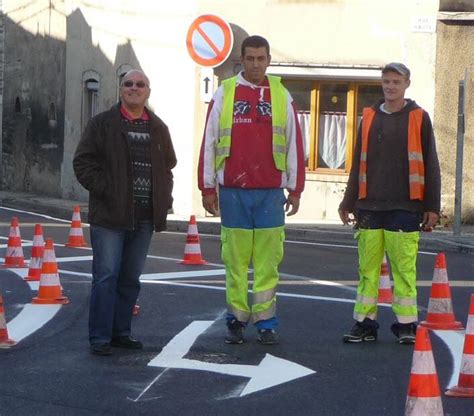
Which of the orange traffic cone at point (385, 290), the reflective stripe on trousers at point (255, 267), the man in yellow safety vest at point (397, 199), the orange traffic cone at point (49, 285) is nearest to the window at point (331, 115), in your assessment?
the orange traffic cone at point (385, 290)

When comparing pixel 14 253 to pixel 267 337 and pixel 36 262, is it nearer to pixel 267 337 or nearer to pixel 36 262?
pixel 36 262

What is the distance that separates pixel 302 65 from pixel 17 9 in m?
11.1

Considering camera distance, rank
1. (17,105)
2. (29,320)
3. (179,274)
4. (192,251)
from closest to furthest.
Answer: (29,320)
(179,274)
(192,251)
(17,105)

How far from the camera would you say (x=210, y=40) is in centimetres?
2319

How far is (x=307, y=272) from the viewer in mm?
14328

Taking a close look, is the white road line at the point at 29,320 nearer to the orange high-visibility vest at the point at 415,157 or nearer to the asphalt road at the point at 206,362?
the asphalt road at the point at 206,362

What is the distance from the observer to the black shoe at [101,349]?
28.8 ft

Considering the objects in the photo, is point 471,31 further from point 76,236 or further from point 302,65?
point 76,236

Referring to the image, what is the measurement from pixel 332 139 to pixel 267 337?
14.9 m

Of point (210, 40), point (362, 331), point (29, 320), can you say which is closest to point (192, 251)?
point (29, 320)

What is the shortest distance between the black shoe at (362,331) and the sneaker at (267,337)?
0.51m

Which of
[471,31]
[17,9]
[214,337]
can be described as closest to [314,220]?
[471,31]

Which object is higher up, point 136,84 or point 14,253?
point 136,84

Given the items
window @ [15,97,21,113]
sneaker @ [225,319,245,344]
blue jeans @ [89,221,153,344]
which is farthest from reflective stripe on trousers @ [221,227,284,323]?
window @ [15,97,21,113]
